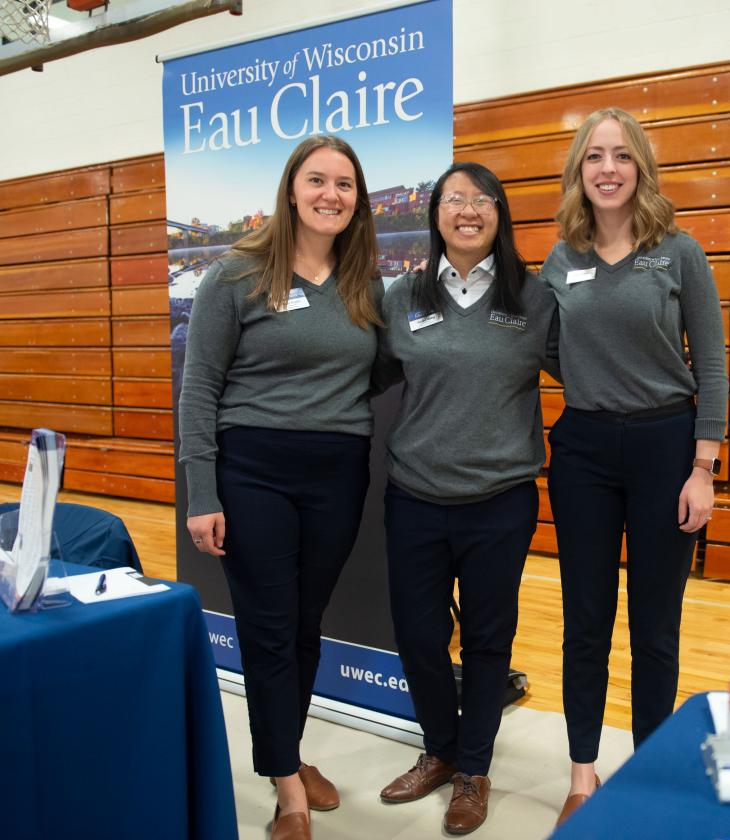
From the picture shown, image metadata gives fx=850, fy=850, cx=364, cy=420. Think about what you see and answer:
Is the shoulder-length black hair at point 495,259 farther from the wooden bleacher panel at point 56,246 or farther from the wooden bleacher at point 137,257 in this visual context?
the wooden bleacher panel at point 56,246

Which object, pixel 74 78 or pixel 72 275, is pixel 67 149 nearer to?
pixel 74 78

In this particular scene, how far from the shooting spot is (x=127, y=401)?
6559mm

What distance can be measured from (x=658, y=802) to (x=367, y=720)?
1.98m

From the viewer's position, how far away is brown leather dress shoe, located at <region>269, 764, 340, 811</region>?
2176 millimetres

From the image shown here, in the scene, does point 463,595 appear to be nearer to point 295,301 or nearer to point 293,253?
point 295,301

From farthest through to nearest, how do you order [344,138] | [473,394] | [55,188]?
[55,188]
[344,138]
[473,394]

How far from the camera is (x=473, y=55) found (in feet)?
16.1

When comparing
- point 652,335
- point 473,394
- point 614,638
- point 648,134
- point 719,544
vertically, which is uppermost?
point 648,134

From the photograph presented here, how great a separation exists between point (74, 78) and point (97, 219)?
3.78ft

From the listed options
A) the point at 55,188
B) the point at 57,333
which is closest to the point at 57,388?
the point at 57,333

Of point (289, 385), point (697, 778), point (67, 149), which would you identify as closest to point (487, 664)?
point (289, 385)

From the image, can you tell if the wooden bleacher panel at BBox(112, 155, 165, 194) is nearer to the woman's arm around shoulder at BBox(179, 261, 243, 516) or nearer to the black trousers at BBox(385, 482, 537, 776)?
the woman's arm around shoulder at BBox(179, 261, 243, 516)

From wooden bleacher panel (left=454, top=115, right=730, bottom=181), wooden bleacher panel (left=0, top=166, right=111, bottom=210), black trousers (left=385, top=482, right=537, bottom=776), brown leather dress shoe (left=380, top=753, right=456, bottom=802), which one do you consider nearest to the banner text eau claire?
black trousers (left=385, top=482, right=537, bottom=776)

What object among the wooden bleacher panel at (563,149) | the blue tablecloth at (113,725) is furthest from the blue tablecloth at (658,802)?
the wooden bleacher panel at (563,149)
